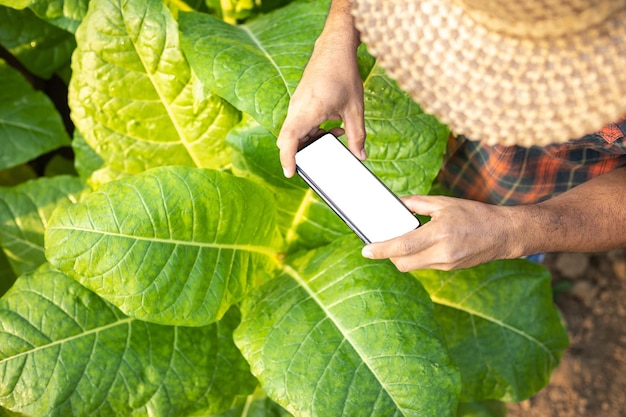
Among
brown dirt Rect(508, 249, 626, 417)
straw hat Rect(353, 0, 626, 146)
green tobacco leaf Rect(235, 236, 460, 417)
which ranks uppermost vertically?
straw hat Rect(353, 0, 626, 146)

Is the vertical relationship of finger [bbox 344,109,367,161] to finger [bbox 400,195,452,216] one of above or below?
above

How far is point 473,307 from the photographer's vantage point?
1.63 meters

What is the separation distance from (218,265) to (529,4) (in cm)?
83

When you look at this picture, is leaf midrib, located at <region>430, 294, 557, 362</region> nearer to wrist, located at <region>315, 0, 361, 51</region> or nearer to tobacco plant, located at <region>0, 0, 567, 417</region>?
tobacco plant, located at <region>0, 0, 567, 417</region>

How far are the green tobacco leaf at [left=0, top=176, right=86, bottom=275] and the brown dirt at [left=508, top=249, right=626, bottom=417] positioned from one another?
1.55 metres

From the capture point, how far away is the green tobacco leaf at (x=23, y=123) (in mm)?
1781

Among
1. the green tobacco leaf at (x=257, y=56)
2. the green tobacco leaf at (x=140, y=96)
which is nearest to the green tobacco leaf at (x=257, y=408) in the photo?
the green tobacco leaf at (x=140, y=96)

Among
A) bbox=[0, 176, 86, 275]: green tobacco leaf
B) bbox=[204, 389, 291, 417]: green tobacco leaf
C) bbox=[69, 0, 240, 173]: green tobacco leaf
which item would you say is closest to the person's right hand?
bbox=[69, 0, 240, 173]: green tobacco leaf

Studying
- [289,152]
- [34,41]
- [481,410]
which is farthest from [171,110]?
[481,410]

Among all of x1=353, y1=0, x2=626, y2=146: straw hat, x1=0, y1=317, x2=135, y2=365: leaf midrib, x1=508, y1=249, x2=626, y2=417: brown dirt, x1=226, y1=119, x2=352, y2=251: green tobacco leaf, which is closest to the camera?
x1=353, y1=0, x2=626, y2=146: straw hat

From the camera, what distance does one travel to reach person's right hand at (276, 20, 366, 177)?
114 centimetres

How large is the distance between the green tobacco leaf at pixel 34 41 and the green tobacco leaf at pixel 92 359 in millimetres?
745

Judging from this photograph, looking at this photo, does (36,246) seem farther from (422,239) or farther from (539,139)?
(539,139)

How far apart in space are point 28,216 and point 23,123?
286 millimetres
